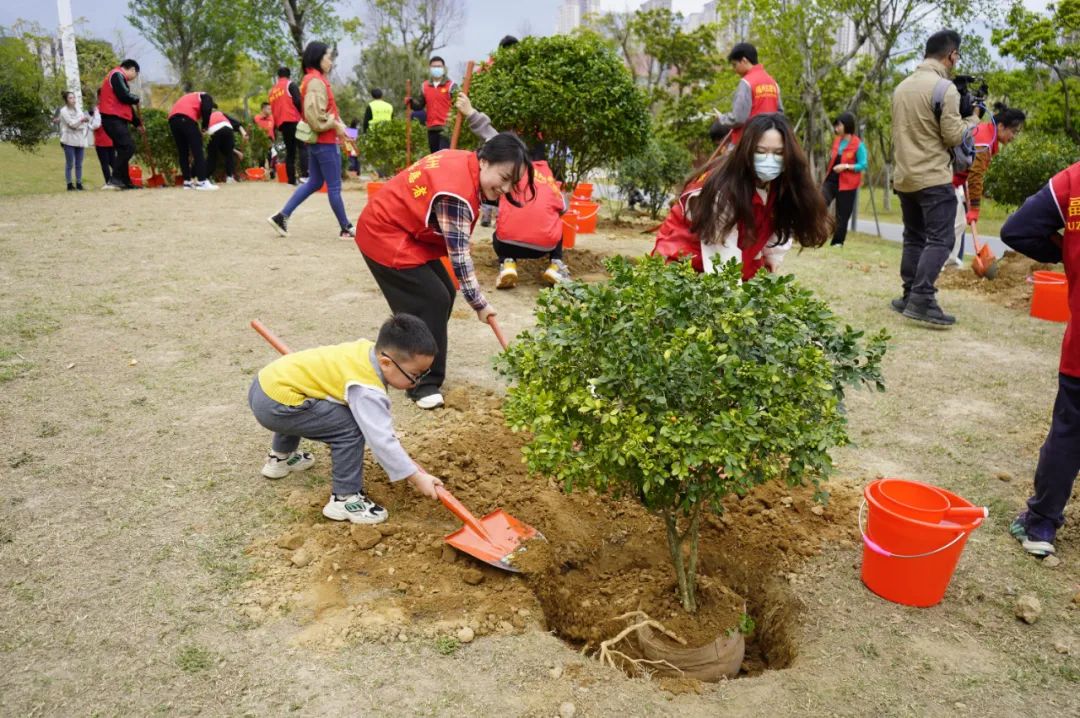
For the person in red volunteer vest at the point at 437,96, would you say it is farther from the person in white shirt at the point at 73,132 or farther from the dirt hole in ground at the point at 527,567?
the dirt hole in ground at the point at 527,567

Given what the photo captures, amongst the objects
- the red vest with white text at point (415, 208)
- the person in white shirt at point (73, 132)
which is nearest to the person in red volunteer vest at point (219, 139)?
the person in white shirt at point (73, 132)

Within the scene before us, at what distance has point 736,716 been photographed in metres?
2.33

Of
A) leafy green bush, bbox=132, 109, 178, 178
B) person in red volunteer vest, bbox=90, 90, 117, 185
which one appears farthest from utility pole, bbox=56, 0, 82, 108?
person in red volunteer vest, bbox=90, 90, 117, 185

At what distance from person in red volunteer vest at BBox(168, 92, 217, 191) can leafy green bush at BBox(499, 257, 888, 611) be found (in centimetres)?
1136

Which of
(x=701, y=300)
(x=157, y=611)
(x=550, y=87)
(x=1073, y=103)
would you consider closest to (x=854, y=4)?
(x=1073, y=103)

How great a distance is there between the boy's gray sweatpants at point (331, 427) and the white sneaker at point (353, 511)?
32mm

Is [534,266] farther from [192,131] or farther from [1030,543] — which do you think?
[192,131]

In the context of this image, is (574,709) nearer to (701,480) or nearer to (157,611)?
(701,480)

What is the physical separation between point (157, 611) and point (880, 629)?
254cm

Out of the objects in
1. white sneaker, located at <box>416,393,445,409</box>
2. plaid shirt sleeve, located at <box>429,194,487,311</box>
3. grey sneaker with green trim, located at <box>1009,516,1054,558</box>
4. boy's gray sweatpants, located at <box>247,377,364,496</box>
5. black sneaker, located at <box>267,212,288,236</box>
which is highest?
plaid shirt sleeve, located at <box>429,194,487,311</box>

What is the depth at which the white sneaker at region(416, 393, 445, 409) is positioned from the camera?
4.46 m

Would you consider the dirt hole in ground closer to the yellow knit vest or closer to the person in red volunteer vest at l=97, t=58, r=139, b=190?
the yellow knit vest

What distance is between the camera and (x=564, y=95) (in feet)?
24.8

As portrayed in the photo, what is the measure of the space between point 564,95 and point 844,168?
16.0 ft
